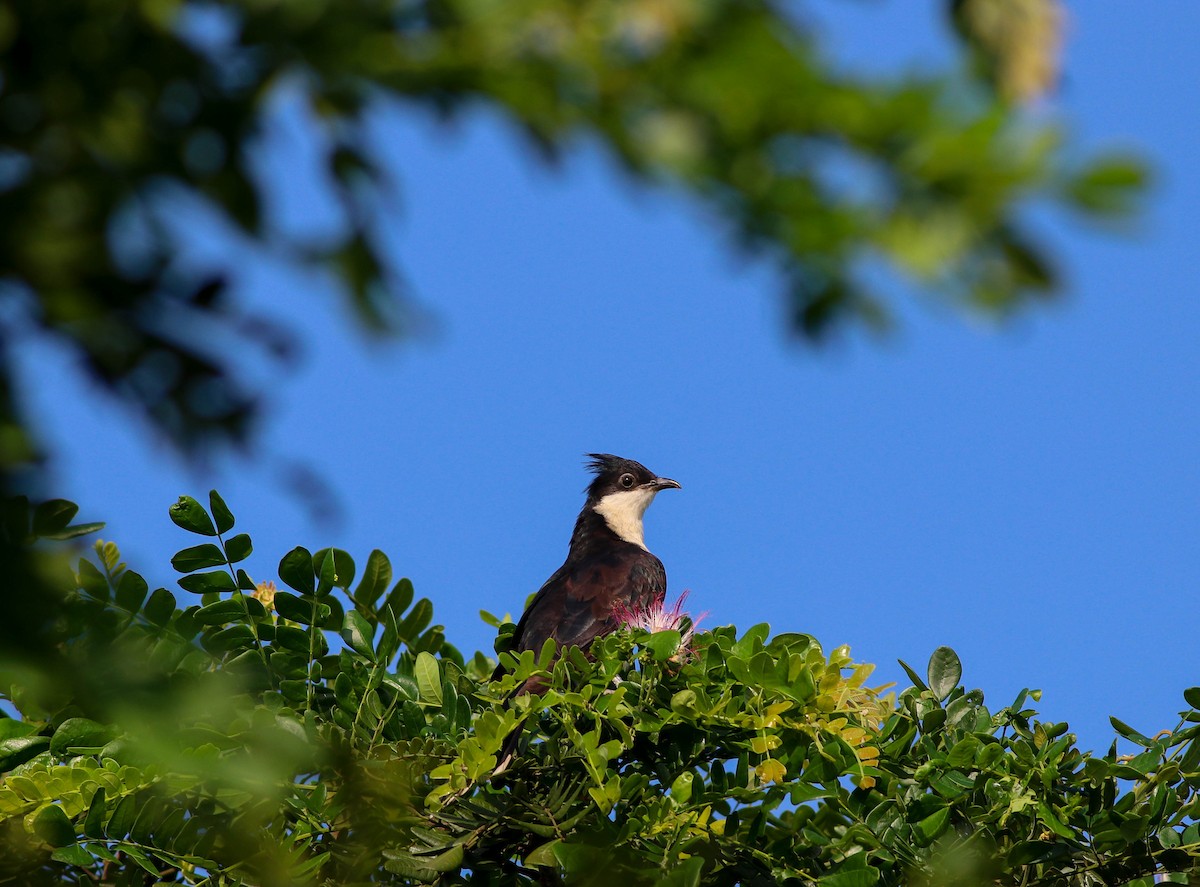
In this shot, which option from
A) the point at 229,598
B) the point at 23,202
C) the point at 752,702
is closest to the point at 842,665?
the point at 752,702

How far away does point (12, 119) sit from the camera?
1.45 m

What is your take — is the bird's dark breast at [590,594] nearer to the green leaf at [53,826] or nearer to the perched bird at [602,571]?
the perched bird at [602,571]

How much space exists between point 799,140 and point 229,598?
12.2 feet

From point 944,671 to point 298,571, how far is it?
2.53 metres

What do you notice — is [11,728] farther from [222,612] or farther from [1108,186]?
[1108,186]

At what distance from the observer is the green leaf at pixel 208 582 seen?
4551 mm

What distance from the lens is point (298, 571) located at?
466 cm

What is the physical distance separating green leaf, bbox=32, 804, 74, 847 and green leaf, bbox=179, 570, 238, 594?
97 centimetres

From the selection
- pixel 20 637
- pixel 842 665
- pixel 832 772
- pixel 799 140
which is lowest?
pixel 20 637

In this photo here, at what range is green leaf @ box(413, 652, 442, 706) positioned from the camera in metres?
4.75

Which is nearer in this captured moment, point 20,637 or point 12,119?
point 12,119

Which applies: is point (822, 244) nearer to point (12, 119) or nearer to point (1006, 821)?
point (12, 119)

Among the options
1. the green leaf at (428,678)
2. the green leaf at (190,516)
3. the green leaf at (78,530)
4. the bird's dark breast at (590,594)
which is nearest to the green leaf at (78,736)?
the green leaf at (190,516)

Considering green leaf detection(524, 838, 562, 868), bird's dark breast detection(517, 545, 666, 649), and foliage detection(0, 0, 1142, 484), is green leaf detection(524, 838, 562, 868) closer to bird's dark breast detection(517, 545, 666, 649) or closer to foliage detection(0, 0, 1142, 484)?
foliage detection(0, 0, 1142, 484)
